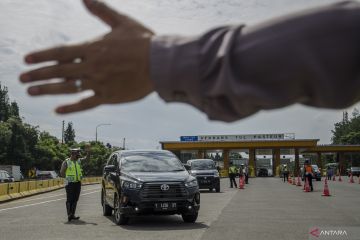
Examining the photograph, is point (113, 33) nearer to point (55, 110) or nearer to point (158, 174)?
point (55, 110)

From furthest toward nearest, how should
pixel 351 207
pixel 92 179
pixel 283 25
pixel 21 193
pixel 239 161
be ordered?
pixel 239 161, pixel 92 179, pixel 21 193, pixel 351 207, pixel 283 25

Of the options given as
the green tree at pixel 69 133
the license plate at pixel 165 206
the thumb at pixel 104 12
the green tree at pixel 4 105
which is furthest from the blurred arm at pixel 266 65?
the green tree at pixel 69 133

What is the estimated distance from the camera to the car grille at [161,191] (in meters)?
11.4

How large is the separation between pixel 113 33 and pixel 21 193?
1022 inches

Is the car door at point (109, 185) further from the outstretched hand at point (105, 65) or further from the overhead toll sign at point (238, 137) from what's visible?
the overhead toll sign at point (238, 137)

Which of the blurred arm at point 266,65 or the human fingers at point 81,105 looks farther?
the human fingers at point 81,105

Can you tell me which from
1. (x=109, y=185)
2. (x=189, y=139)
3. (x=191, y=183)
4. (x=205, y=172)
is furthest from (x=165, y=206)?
(x=189, y=139)

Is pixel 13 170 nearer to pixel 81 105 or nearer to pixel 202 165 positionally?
pixel 202 165

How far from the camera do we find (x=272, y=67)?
6.78 ft

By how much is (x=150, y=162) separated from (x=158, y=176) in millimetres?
997

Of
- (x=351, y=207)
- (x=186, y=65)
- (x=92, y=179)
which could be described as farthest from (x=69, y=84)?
(x=92, y=179)

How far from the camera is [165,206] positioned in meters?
11.4

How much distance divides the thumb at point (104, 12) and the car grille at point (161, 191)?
925 centimetres

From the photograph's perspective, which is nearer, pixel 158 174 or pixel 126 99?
pixel 126 99
